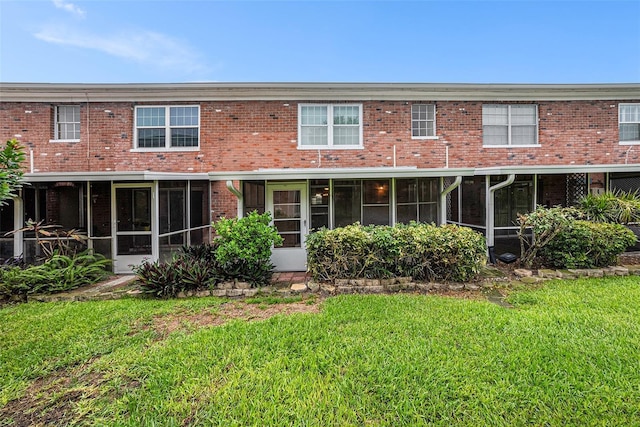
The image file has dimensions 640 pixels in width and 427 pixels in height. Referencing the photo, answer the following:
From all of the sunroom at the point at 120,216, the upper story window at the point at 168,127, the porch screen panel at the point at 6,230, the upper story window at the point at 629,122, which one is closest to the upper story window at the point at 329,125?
the upper story window at the point at 168,127

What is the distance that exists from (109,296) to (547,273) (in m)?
9.01

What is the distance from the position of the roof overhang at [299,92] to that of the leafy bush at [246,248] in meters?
4.66

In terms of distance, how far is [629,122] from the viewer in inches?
378

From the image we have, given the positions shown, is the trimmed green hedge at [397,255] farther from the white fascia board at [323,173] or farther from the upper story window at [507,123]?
the upper story window at [507,123]

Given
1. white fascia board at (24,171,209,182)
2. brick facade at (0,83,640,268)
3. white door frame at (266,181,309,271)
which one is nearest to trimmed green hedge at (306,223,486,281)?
white door frame at (266,181,309,271)

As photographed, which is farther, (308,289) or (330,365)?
(308,289)

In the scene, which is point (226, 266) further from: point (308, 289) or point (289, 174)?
point (289, 174)

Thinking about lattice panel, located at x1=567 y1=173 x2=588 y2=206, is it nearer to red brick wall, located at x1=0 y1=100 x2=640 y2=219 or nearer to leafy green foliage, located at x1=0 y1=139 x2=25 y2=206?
red brick wall, located at x1=0 y1=100 x2=640 y2=219

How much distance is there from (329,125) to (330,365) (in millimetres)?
7411

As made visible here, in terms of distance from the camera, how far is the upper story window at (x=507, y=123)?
947 centimetres

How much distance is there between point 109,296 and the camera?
18.7ft

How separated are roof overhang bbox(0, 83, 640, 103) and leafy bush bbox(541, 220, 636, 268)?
4881 millimetres

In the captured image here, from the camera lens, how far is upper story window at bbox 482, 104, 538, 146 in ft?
31.1

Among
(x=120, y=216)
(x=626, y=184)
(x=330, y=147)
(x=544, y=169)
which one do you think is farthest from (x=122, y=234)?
(x=626, y=184)
